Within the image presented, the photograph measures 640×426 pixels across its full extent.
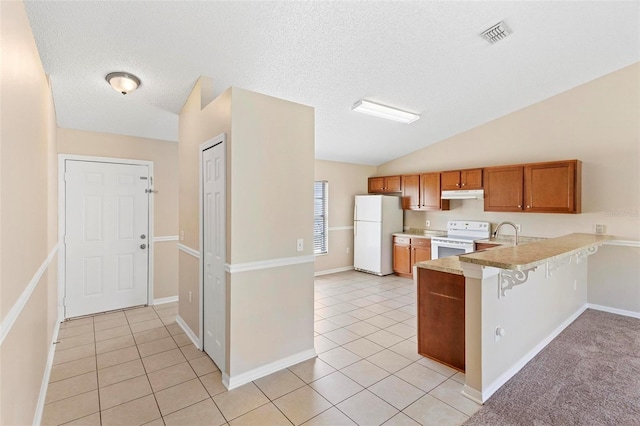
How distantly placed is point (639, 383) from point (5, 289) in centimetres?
427

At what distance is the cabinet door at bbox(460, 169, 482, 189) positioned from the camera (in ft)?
16.8

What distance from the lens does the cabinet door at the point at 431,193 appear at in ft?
18.8

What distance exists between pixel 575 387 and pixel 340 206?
475 centimetres

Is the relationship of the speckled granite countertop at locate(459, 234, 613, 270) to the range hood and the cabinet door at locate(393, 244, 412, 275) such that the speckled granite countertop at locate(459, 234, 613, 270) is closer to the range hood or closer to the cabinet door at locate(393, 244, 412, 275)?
the range hood

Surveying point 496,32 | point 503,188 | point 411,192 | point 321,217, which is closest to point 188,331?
point 321,217

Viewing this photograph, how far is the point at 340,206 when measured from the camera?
6.65 meters

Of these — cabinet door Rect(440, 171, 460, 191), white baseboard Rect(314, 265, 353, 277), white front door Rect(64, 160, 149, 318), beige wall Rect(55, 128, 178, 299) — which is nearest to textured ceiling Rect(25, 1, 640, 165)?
beige wall Rect(55, 128, 178, 299)

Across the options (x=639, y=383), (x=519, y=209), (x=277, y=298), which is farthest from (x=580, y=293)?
(x=277, y=298)

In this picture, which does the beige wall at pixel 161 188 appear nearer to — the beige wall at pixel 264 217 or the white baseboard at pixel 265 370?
the beige wall at pixel 264 217

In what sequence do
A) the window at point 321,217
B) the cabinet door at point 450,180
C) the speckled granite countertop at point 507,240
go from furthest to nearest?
the window at point 321,217 < the cabinet door at point 450,180 < the speckled granite countertop at point 507,240

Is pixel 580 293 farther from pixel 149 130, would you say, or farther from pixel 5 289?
pixel 149 130

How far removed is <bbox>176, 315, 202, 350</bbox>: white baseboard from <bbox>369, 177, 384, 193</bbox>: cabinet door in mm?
4676

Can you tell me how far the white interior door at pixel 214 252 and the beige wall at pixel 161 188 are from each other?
6.19ft

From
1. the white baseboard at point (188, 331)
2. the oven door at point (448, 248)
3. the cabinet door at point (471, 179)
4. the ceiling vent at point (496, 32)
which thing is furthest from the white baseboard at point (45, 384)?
the cabinet door at point (471, 179)
